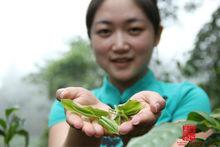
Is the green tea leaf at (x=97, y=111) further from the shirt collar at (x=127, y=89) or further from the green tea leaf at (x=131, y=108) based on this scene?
the shirt collar at (x=127, y=89)

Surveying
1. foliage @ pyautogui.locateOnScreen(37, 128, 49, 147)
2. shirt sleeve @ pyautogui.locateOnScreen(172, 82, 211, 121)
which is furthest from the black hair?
foliage @ pyautogui.locateOnScreen(37, 128, 49, 147)

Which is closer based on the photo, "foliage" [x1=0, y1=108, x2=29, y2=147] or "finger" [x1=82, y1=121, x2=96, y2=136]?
"finger" [x1=82, y1=121, x2=96, y2=136]

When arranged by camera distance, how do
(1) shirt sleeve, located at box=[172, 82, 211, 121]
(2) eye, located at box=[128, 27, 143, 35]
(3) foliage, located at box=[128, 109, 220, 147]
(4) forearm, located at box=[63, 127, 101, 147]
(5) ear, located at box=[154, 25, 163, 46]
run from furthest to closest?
(5) ear, located at box=[154, 25, 163, 46] < (2) eye, located at box=[128, 27, 143, 35] < (1) shirt sleeve, located at box=[172, 82, 211, 121] < (4) forearm, located at box=[63, 127, 101, 147] < (3) foliage, located at box=[128, 109, 220, 147]

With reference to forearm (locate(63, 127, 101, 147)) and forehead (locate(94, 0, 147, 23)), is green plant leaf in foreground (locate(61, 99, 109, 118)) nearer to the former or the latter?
forearm (locate(63, 127, 101, 147))

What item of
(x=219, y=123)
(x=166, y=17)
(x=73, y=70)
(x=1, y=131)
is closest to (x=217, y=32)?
(x=166, y=17)

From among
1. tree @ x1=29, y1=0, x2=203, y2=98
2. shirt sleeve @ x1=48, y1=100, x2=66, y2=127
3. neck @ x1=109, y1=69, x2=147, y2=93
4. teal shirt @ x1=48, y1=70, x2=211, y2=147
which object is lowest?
tree @ x1=29, y1=0, x2=203, y2=98

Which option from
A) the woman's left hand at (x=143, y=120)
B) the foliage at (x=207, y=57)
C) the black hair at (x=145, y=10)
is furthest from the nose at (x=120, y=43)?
the foliage at (x=207, y=57)
